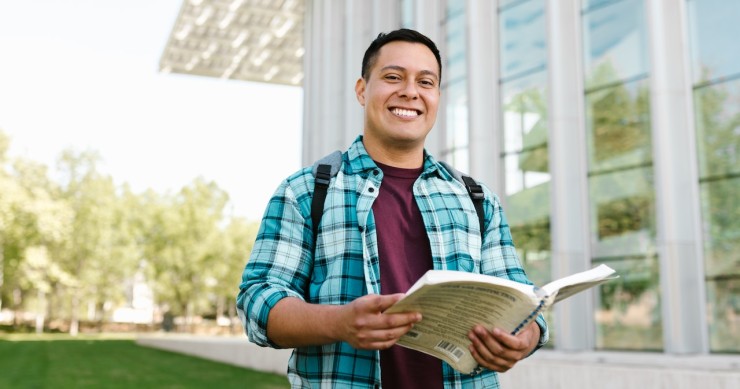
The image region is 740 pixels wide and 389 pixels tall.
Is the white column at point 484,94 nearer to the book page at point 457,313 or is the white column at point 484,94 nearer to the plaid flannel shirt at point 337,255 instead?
the plaid flannel shirt at point 337,255

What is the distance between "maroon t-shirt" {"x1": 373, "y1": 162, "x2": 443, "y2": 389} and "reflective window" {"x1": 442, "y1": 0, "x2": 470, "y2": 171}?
49.7ft

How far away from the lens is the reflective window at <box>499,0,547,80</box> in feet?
53.0

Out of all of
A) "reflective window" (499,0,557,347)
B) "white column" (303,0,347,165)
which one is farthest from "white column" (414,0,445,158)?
"white column" (303,0,347,165)

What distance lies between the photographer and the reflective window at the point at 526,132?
15.7 m

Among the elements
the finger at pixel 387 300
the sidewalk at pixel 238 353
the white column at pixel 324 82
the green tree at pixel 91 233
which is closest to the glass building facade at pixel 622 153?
the sidewalk at pixel 238 353

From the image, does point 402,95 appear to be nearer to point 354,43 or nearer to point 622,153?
point 622,153

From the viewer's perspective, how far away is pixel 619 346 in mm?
13789

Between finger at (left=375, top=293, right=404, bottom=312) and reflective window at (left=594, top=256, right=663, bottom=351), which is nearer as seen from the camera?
finger at (left=375, top=293, right=404, bottom=312)

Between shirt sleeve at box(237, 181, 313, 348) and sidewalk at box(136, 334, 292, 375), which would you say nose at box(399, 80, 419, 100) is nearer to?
shirt sleeve at box(237, 181, 313, 348)

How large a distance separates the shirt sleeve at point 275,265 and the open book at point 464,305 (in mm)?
404

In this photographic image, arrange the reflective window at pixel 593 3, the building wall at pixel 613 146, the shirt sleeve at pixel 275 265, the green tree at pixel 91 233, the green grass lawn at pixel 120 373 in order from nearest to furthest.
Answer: the shirt sleeve at pixel 275 265 < the building wall at pixel 613 146 < the reflective window at pixel 593 3 < the green grass lawn at pixel 120 373 < the green tree at pixel 91 233

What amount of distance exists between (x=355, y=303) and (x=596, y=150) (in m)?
13.6

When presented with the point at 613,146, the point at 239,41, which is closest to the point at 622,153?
the point at 613,146

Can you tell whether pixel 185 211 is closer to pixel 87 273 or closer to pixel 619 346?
pixel 87 273
